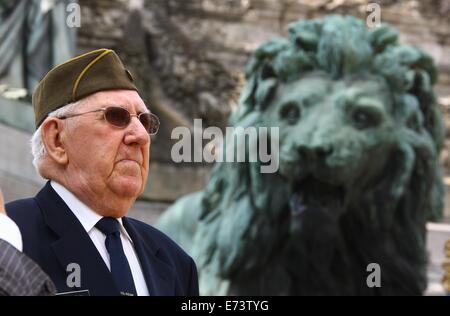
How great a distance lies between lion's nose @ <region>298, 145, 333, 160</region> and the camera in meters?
5.41

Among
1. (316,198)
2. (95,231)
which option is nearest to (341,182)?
(316,198)

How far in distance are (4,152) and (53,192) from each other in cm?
735

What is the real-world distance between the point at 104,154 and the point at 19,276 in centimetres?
53

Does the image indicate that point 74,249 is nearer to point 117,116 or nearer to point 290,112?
point 117,116

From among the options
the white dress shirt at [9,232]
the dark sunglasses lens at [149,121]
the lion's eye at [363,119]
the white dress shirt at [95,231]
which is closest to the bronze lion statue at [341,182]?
the lion's eye at [363,119]

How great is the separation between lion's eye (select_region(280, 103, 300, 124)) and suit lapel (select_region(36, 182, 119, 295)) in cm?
334

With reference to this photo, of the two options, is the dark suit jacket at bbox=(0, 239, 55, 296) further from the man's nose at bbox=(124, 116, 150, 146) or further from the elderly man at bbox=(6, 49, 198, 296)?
the man's nose at bbox=(124, 116, 150, 146)

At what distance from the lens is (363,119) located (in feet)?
18.4

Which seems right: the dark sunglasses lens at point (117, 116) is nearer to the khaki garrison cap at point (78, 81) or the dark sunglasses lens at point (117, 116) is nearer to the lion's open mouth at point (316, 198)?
the khaki garrison cap at point (78, 81)

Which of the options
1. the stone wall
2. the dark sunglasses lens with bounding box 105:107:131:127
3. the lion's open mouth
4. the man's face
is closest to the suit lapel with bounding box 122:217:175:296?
the man's face

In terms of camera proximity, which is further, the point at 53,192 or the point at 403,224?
the point at 403,224
